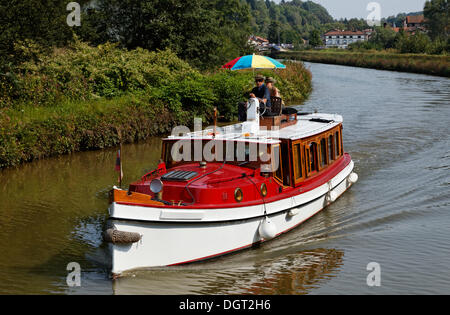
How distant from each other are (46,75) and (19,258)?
11.9 meters

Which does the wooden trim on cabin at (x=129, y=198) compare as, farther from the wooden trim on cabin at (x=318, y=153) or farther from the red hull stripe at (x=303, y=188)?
the wooden trim on cabin at (x=318, y=153)

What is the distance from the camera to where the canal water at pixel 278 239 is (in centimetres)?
859

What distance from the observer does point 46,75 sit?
20.0 m

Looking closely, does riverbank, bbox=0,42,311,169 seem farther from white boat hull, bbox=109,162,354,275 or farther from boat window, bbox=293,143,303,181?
white boat hull, bbox=109,162,354,275

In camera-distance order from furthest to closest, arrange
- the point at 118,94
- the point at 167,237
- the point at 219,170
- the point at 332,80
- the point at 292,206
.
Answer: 1. the point at 332,80
2. the point at 118,94
3. the point at 292,206
4. the point at 219,170
5. the point at 167,237

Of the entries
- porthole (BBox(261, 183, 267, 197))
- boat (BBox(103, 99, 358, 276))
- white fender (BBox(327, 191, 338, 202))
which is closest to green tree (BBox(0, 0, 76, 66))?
boat (BBox(103, 99, 358, 276))

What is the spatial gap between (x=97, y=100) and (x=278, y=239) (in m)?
11.8

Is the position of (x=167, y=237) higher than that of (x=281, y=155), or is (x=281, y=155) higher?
(x=281, y=155)

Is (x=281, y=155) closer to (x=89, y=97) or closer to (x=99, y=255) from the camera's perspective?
(x=99, y=255)

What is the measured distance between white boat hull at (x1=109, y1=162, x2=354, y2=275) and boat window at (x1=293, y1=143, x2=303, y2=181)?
871mm

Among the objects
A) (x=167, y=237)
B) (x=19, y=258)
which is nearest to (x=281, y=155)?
(x=167, y=237)

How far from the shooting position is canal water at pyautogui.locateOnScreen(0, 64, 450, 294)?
28.2 ft

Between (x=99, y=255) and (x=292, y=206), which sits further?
(x=292, y=206)

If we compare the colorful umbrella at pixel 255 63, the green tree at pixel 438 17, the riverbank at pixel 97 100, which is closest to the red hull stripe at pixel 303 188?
the colorful umbrella at pixel 255 63
